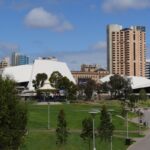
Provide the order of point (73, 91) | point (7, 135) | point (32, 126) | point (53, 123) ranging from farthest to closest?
1. point (73, 91)
2. point (53, 123)
3. point (32, 126)
4. point (7, 135)

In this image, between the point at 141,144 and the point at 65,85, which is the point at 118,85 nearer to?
the point at 65,85

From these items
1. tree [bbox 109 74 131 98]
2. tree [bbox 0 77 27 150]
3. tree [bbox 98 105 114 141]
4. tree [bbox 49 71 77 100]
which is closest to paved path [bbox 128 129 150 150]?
tree [bbox 98 105 114 141]

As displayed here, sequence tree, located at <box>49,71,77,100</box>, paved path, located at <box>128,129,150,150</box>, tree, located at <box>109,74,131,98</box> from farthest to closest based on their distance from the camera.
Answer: tree, located at <box>109,74,131,98</box>, tree, located at <box>49,71,77,100</box>, paved path, located at <box>128,129,150,150</box>

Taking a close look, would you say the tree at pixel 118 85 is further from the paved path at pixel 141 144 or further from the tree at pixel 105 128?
the tree at pixel 105 128

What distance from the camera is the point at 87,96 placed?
524ft

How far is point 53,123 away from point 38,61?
133541 mm

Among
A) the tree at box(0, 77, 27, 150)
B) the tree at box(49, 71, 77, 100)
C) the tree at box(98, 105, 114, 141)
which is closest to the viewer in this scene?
the tree at box(0, 77, 27, 150)

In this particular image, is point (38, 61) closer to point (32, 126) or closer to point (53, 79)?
point (53, 79)

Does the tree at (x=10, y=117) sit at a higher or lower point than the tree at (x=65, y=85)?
lower

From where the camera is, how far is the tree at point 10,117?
24.6 m

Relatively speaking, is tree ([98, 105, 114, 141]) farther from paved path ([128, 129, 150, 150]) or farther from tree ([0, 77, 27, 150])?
tree ([0, 77, 27, 150])

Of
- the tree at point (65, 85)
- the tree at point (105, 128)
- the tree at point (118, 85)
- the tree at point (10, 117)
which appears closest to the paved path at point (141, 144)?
the tree at point (105, 128)

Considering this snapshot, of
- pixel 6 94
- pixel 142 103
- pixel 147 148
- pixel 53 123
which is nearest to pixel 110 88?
pixel 142 103

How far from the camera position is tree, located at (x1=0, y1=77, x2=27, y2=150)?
24.6 metres
